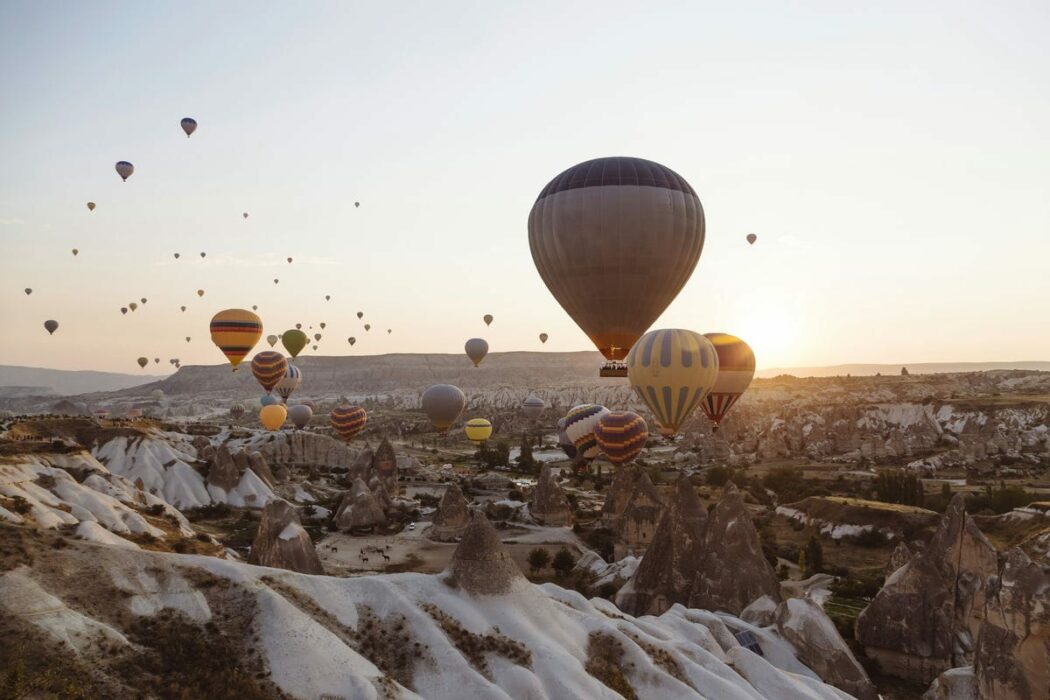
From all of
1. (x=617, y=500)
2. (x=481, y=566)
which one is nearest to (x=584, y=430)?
(x=617, y=500)

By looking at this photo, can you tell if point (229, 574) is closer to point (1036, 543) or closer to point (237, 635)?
point (237, 635)

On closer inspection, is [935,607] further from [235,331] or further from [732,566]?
[235,331]

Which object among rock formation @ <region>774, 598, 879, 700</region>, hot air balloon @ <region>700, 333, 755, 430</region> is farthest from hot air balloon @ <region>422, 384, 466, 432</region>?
rock formation @ <region>774, 598, 879, 700</region>

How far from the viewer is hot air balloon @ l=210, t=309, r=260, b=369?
56.5 meters

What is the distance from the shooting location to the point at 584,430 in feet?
196

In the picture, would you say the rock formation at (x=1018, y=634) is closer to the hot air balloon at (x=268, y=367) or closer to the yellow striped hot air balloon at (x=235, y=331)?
the yellow striped hot air balloon at (x=235, y=331)

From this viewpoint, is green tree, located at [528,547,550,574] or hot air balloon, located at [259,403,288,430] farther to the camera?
hot air balloon, located at [259,403,288,430]

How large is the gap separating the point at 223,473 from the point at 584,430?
31.4 meters

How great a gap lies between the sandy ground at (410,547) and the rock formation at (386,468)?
37.1 feet

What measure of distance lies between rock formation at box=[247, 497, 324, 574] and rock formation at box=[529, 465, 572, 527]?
88.4 feet

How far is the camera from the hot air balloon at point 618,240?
33.3 metres

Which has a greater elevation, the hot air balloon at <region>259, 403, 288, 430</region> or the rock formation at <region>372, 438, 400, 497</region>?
the hot air balloon at <region>259, 403, 288, 430</region>

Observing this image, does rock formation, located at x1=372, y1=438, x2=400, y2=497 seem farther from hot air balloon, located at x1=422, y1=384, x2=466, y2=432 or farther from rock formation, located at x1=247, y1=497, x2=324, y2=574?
rock formation, located at x1=247, y1=497, x2=324, y2=574

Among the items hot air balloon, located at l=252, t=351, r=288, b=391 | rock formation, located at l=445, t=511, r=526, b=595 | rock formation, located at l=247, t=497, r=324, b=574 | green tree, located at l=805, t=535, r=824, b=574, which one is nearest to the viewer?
rock formation, located at l=445, t=511, r=526, b=595
